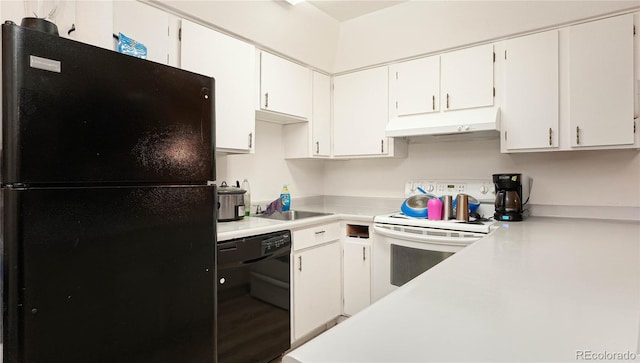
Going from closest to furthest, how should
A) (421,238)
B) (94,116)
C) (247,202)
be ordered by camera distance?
(94,116) → (421,238) → (247,202)

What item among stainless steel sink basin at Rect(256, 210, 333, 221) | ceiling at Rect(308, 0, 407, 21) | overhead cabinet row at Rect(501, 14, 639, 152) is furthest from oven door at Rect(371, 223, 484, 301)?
ceiling at Rect(308, 0, 407, 21)

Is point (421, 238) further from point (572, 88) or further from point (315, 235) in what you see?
point (572, 88)

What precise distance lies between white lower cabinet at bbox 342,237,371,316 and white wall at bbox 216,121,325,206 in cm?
85

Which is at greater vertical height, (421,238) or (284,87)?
(284,87)

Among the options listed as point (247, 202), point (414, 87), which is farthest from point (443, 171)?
point (247, 202)

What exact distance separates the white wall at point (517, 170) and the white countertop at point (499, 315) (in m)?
1.41

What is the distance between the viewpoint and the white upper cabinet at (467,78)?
2.45 m

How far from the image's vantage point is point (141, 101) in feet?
3.91

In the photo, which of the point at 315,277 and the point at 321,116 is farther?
the point at 321,116

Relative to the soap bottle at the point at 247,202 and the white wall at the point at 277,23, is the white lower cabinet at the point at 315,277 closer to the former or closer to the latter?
the soap bottle at the point at 247,202

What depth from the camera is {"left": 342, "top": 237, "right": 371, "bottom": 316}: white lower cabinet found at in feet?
8.59

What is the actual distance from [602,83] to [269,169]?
2477mm

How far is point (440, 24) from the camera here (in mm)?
2566

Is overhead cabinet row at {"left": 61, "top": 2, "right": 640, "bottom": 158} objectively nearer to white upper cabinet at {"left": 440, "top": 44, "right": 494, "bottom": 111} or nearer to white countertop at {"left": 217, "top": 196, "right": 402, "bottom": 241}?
white upper cabinet at {"left": 440, "top": 44, "right": 494, "bottom": 111}
